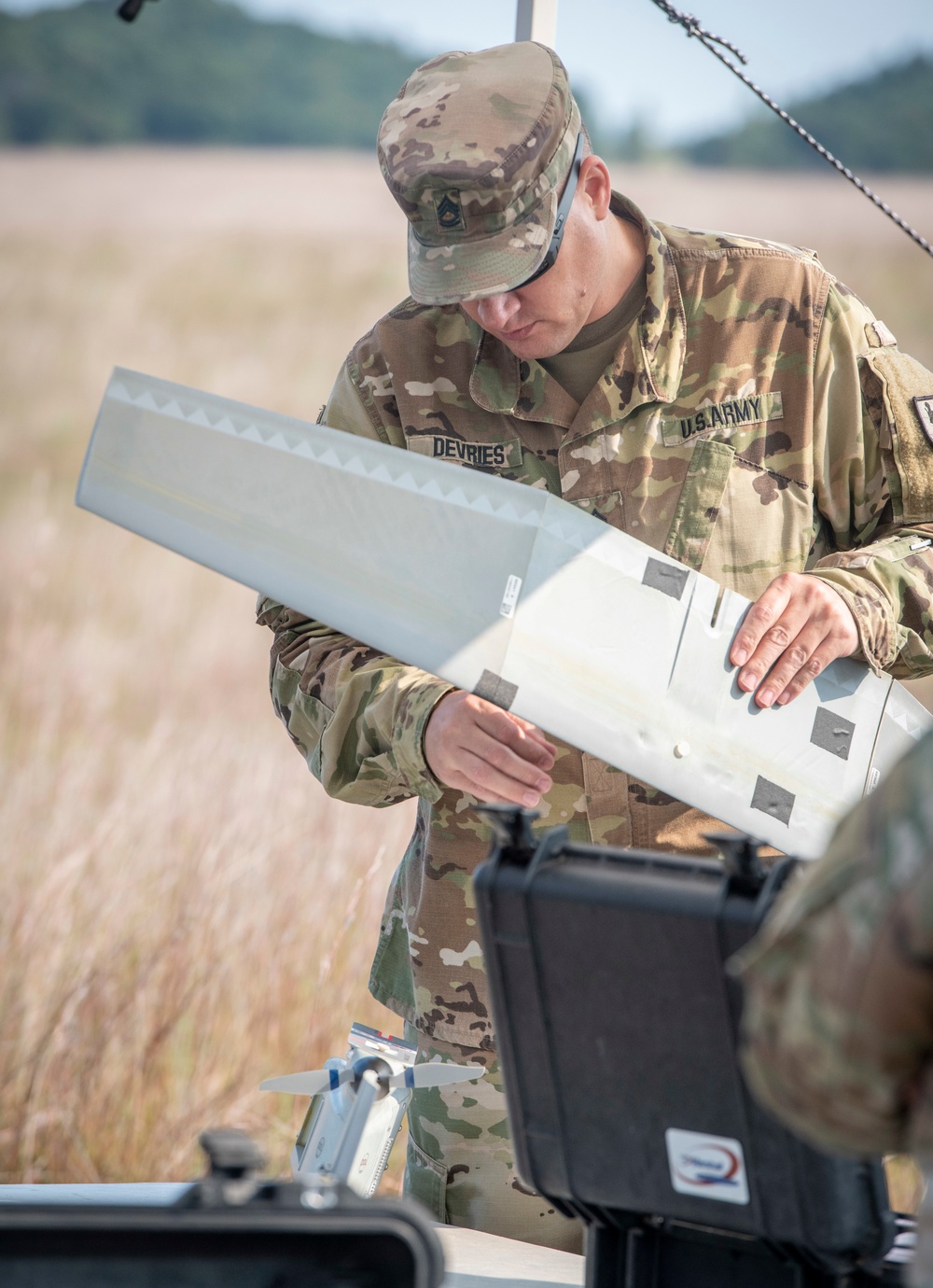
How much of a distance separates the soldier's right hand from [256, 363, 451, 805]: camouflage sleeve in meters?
0.06

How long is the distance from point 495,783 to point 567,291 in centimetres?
75

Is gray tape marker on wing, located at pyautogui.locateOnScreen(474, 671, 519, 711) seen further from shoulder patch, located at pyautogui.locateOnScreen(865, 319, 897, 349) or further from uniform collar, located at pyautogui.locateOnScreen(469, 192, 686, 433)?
shoulder patch, located at pyautogui.locateOnScreen(865, 319, 897, 349)

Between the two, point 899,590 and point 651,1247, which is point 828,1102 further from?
point 899,590

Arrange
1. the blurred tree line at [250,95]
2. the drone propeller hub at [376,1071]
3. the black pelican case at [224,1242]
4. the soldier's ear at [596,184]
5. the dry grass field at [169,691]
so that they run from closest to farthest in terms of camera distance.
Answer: the black pelican case at [224,1242]
the drone propeller hub at [376,1071]
the soldier's ear at [596,184]
the dry grass field at [169,691]
the blurred tree line at [250,95]

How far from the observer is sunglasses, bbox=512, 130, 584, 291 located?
1.77 meters

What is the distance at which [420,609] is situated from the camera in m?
1.77

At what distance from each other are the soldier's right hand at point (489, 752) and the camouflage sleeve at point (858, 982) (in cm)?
87

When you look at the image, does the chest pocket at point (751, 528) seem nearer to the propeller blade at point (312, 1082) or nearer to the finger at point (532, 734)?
the finger at point (532, 734)

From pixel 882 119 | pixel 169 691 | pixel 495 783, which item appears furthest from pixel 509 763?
pixel 882 119

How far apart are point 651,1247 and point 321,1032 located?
2393 mm

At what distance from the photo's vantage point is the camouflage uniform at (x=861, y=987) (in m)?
0.67

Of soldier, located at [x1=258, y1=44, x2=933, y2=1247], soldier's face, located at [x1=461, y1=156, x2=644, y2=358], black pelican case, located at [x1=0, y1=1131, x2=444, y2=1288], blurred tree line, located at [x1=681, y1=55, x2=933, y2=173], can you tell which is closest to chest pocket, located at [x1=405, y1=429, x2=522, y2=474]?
soldier, located at [x1=258, y1=44, x2=933, y2=1247]

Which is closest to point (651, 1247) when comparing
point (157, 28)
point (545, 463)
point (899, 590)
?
point (899, 590)

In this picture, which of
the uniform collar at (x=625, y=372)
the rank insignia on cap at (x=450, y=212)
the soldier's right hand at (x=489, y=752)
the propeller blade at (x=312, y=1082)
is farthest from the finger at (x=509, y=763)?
the rank insignia on cap at (x=450, y=212)
